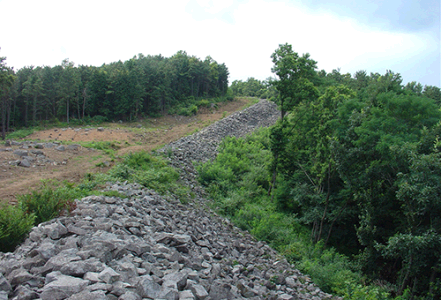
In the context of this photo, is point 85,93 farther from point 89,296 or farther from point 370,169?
point 89,296

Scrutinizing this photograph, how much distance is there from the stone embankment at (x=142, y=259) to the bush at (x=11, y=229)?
315 mm

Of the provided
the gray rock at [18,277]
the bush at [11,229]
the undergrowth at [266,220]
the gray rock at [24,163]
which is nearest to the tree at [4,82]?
the gray rock at [24,163]

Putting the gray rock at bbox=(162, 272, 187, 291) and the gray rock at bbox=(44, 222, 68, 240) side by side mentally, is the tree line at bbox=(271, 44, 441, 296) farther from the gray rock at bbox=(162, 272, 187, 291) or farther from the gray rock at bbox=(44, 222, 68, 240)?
the gray rock at bbox=(44, 222, 68, 240)

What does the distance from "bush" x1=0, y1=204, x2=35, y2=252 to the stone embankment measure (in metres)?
0.32

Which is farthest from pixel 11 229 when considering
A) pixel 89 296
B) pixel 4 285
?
pixel 89 296

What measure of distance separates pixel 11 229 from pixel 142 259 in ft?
11.6

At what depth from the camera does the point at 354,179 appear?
1502 cm

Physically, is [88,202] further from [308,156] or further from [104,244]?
[308,156]

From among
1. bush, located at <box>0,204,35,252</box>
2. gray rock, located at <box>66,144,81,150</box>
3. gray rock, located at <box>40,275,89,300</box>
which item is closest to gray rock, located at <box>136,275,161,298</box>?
gray rock, located at <box>40,275,89,300</box>

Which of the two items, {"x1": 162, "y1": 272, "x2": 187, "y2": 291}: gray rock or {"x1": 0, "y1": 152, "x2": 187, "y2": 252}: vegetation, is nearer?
{"x1": 162, "y1": 272, "x2": 187, "y2": 291}: gray rock

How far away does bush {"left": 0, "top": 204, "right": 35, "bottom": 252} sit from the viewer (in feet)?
24.4

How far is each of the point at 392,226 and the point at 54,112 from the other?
2008 inches

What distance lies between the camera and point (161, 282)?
666 cm

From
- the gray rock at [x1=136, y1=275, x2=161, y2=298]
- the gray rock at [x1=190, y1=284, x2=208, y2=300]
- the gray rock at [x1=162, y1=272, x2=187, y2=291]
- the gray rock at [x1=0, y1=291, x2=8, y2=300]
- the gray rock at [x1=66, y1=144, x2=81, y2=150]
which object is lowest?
the gray rock at [x1=190, y1=284, x2=208, y2=300]
